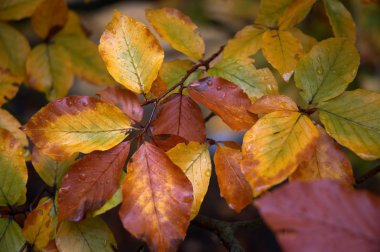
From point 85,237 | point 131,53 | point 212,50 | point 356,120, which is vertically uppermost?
point 131,53

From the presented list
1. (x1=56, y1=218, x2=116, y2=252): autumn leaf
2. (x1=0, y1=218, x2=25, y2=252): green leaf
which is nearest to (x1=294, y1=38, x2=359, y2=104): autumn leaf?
(x1=56, y1=218, x2=116, y2=252): autumn leaf

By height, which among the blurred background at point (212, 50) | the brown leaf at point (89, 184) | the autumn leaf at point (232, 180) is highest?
the brown leaf at point (89, 184)

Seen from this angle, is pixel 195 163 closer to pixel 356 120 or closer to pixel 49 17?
pixel 356 120

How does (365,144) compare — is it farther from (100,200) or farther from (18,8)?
(18,8)

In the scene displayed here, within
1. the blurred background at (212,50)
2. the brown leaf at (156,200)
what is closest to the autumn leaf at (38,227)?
the brown leaf at (156,200)

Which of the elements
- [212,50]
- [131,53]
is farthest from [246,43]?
[212,50]

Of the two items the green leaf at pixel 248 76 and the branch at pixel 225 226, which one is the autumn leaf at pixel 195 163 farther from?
the branch at pixel 225 226

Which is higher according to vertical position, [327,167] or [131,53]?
[131,53]

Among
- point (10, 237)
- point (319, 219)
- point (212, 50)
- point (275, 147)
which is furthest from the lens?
point (212, 50)
